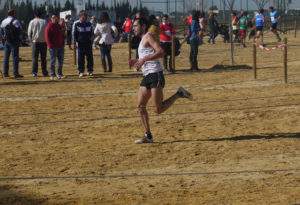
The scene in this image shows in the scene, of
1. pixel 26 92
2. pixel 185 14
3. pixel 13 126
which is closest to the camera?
pixel 13 126

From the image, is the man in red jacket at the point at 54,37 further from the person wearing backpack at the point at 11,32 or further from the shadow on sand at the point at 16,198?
the shadow on sand at the point at 16,198

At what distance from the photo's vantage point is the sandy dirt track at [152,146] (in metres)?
6.11

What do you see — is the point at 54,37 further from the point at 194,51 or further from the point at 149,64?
the point at 149,64

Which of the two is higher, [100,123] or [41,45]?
[41,45]

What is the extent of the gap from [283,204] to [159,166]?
6.54 feet

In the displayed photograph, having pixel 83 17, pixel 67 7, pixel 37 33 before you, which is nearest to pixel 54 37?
pixel 37 33

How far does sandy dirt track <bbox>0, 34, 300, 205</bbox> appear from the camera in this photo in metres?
6.11

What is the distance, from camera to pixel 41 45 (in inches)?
681

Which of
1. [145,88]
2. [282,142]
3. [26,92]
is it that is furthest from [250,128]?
[26,92]

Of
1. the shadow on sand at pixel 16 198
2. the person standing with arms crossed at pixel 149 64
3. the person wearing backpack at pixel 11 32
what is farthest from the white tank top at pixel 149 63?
the person wearing backpack at pixel 11 32

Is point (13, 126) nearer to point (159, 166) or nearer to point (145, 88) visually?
point (145, 88)

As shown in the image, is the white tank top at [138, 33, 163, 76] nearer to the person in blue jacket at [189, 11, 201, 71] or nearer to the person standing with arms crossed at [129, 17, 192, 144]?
the person standing with arms crossed at [129, 17, 192, 144]

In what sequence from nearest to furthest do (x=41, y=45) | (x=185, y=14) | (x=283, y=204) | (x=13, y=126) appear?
(x=283, y=204)
(x=13, y=126)
(x=41, y=45)
(x=185, y=14)

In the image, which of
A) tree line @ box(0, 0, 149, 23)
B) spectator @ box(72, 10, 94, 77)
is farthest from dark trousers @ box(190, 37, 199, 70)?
tree line @ box(0, 0, 149, 23)
